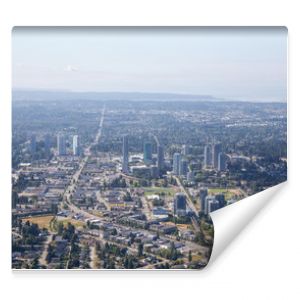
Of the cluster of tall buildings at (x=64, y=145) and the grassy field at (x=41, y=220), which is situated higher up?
the cluster of tall buildings at (x=64, y=145)

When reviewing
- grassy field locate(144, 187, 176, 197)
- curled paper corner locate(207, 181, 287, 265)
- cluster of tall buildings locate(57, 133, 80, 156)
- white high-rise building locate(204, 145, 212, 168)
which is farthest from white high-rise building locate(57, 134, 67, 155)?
curled paper corner locate(207, 181, 287, 265)

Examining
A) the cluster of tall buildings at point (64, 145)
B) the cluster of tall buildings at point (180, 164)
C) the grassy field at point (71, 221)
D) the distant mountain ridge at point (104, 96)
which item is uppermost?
the distant mountain ridge at point (104, 96)

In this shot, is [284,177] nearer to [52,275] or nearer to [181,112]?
[181,112]

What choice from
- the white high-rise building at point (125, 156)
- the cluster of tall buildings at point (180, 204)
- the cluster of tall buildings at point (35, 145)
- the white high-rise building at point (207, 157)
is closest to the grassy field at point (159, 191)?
the cluster of tall buildings at point (180, 204)

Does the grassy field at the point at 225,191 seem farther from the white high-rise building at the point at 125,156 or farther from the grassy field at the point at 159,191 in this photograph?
the white high-rise building at the point at 125,156

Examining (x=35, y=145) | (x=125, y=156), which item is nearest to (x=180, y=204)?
(x=125, y=156)

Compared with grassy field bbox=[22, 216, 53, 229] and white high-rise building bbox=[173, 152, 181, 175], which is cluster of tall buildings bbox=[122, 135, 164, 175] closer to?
white high-rise building bbox=[173, 152, 181, 175]

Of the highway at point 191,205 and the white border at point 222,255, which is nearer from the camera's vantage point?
the white border at point 222,255

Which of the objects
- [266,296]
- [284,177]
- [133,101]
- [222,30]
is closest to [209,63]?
[222,30]
